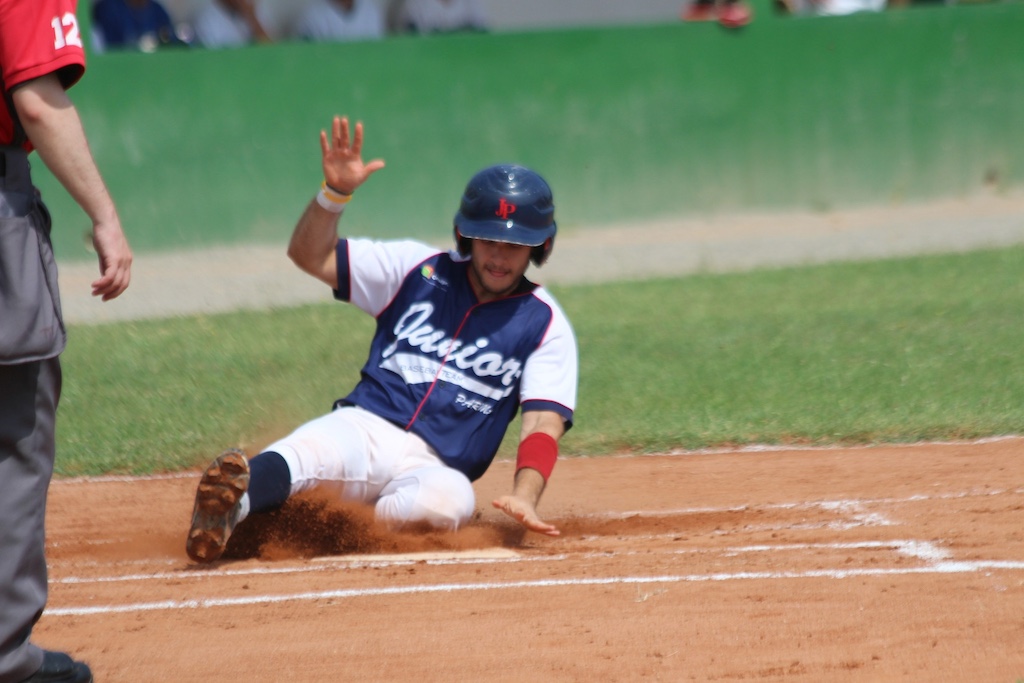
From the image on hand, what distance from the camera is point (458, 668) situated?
3.44m

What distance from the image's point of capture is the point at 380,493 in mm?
4922

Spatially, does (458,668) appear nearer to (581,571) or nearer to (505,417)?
(581,571)

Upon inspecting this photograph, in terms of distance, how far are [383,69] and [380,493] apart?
27.6 feet

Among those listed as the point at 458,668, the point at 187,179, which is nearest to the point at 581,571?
the point at 458,668

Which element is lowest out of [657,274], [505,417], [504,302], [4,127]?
[657,274]

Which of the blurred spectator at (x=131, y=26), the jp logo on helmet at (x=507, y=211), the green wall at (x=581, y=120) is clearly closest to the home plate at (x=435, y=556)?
the jp logo on helmet at (x=507, y=211)

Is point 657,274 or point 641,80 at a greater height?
point 641,80

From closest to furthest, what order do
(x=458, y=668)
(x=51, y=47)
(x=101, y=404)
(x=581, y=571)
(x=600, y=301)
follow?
(x=51, y=47)
(x=458, y=668)
(x=581, y=571)
(x=101, y=404)
(x=600, y=301)

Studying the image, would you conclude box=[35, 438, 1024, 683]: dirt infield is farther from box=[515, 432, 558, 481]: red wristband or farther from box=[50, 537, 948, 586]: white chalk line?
box=[515, 432, 558, 481]: red wristband

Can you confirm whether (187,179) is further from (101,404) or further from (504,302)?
(504,302)

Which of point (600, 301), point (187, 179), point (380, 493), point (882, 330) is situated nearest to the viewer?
point (380, 493)

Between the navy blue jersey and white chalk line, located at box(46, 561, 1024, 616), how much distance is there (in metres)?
0.88

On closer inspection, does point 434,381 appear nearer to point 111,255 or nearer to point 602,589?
point 602,589

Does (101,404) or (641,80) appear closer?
(101,404)
